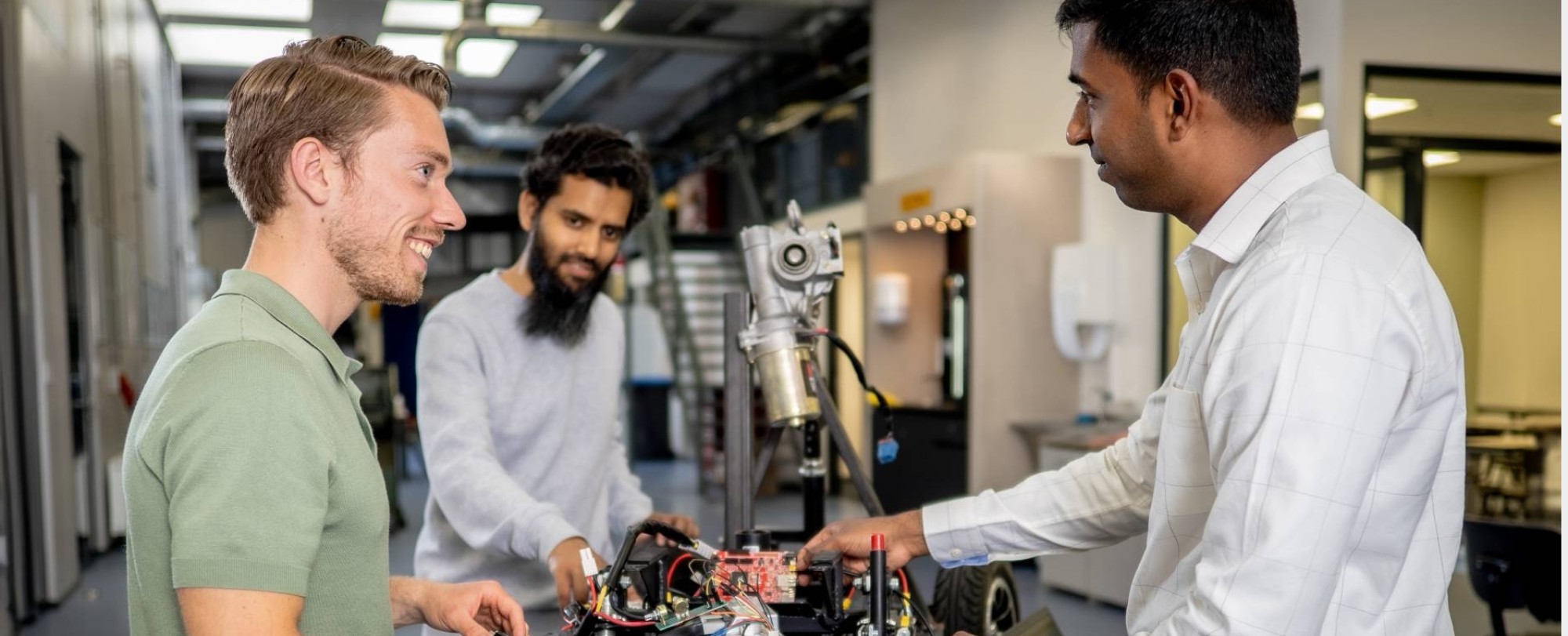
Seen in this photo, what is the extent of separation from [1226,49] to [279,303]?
39.0 inches

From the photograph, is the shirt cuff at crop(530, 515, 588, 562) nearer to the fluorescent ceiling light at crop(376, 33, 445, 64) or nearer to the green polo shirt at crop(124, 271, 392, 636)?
the green polo shirt at crop(124, 271, 392, 636)

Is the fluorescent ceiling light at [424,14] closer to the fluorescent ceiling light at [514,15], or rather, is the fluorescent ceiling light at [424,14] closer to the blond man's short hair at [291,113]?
the fluorescent ceiling light at [514,15]

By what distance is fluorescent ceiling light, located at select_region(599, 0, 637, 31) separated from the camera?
10102 mm

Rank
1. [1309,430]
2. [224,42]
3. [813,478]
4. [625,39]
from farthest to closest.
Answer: [224,42] → [625,39] → [813,478] → [1309,430]

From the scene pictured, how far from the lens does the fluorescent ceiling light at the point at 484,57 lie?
11.5 metres

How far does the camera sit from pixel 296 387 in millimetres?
1034

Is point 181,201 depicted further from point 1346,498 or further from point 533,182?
point 1346,498

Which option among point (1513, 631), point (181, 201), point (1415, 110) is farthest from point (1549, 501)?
point (181, 201)

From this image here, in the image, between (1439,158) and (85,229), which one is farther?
(85,229)

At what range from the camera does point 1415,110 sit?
5.41m

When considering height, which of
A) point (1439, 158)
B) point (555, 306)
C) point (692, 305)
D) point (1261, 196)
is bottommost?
point (692, 305)

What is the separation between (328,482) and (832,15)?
9.94 metres

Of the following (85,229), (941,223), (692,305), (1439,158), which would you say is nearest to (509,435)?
(1439,158)

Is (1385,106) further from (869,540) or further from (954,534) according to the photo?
(869,540)
